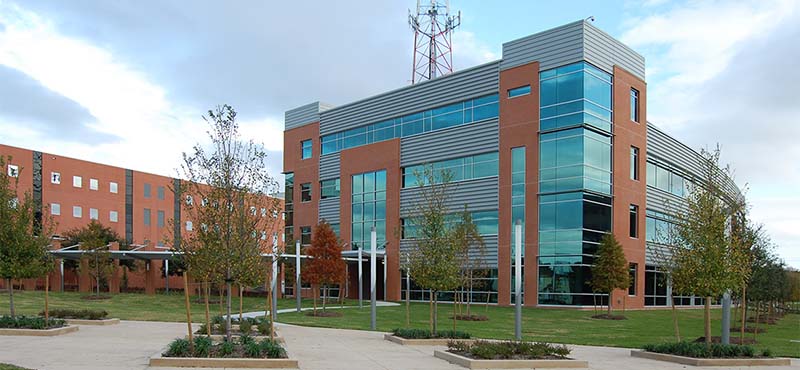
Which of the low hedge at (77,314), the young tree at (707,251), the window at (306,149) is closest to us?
the young tree at (707,251)

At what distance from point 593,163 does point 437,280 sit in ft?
74.5

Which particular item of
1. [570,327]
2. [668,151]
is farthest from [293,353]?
[668,151]

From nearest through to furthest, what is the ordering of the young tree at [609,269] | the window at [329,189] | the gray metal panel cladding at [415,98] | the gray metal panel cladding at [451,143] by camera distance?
the young tree at [609,269]
the gray metal panel cladding at [451,143]
the gray metal panel cladding at [415,98]
the window at [329,189]

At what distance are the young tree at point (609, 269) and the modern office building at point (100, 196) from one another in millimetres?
37809

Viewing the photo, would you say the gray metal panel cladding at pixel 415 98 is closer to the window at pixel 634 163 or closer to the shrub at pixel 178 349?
the window at pixel 634 163

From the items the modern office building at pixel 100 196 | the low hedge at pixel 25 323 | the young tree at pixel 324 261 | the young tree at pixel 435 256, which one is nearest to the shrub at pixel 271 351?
the young tree at pixel 435 256

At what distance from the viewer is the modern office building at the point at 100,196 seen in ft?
204

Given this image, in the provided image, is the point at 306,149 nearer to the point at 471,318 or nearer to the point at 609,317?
the point at 471,318

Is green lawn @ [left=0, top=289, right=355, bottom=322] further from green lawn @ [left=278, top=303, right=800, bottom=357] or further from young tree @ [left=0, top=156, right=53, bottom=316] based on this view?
young tree @ [left=0, top=156, right=53, bottom=316]

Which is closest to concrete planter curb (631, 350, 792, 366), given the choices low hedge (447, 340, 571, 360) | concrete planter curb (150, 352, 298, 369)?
low hedge (447, 340, 571, 360)

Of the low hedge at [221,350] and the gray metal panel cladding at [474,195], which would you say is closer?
the low hedge at [221,350]

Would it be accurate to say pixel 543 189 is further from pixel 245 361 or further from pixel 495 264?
pixel 245 361

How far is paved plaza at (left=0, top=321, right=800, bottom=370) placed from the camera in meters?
13.5

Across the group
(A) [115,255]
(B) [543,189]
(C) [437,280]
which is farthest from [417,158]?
(C) [437,280]
